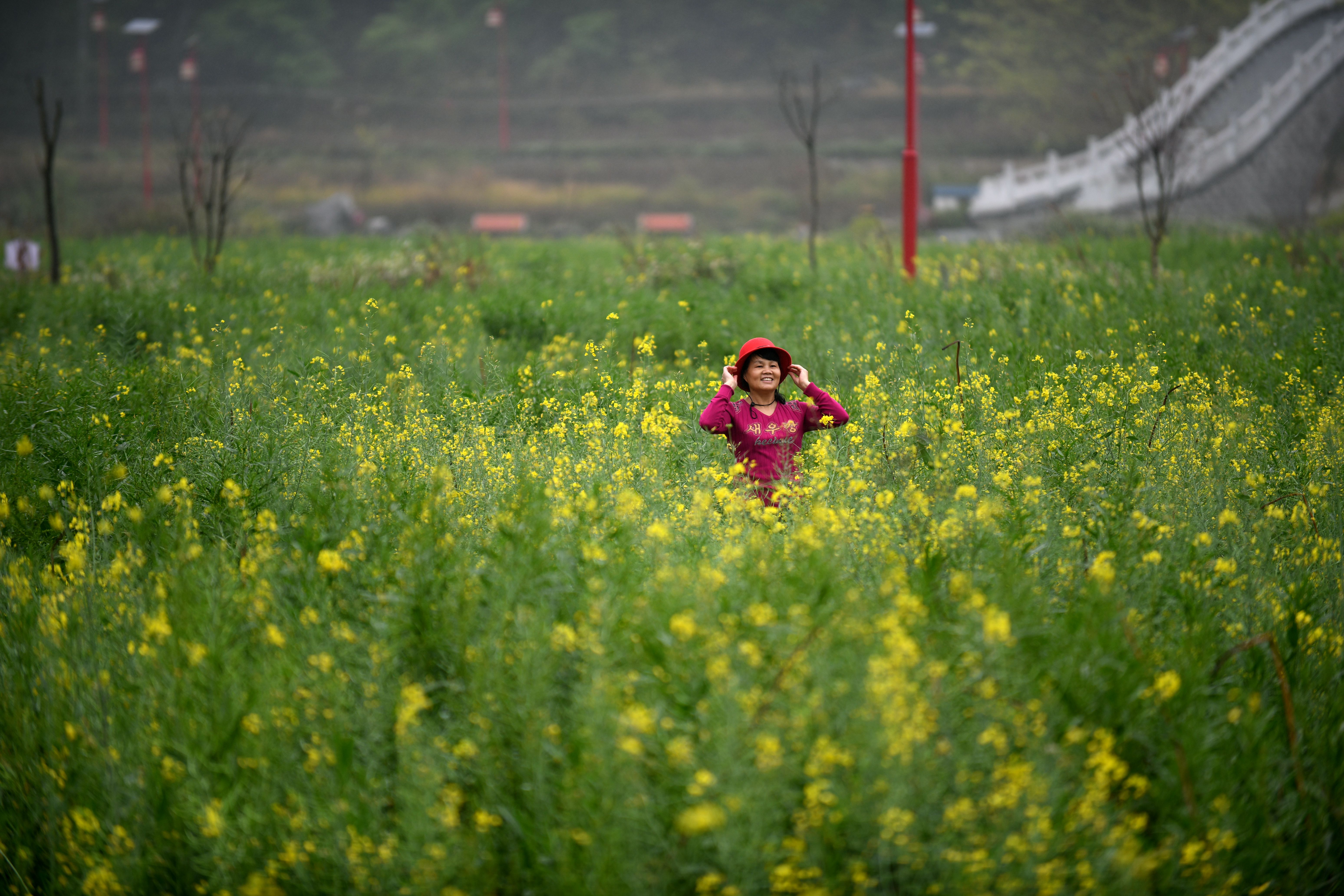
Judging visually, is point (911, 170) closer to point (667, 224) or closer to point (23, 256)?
point (23, 256)

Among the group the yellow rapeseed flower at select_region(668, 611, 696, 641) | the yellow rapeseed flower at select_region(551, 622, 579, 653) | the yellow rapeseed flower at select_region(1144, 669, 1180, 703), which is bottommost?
the yellow rapeseed flower at select_region(1144, 669, 1180, 703)

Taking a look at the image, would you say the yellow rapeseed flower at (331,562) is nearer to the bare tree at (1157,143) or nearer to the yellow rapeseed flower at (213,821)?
the yellow rapeseed flower at (213,821)

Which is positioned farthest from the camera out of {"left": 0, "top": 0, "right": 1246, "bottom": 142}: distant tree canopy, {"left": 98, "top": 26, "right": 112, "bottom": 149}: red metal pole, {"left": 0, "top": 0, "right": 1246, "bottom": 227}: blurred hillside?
{"left": 0, "top": 0, "right": 1246, "bottom": 142}: distant tree canopy

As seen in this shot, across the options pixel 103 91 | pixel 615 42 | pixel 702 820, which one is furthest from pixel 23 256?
pixel 615 42

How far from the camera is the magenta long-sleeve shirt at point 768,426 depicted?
4.51 metres

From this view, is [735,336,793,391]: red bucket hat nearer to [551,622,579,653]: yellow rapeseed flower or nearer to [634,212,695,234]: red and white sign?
[551,622,579,653]: yellow rapeseed flower

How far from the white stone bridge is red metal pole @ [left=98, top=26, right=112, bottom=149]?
3756cm

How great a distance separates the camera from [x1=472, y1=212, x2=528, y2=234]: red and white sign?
2977cm

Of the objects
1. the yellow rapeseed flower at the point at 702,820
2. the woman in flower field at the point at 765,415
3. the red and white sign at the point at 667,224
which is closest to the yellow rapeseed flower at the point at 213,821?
the yellow rapeseed flower at the point at 702,820

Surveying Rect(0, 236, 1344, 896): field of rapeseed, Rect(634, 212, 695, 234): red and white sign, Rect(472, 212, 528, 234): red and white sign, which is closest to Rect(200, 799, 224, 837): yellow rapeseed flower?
Rect(0, 236, 1344, 896): field of rapeseed

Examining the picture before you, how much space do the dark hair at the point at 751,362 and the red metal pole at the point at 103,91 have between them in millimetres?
43641

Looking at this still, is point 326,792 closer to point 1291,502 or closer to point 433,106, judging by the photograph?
point 1291,502

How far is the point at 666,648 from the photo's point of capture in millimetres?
2654

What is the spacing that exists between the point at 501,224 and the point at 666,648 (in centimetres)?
3040
